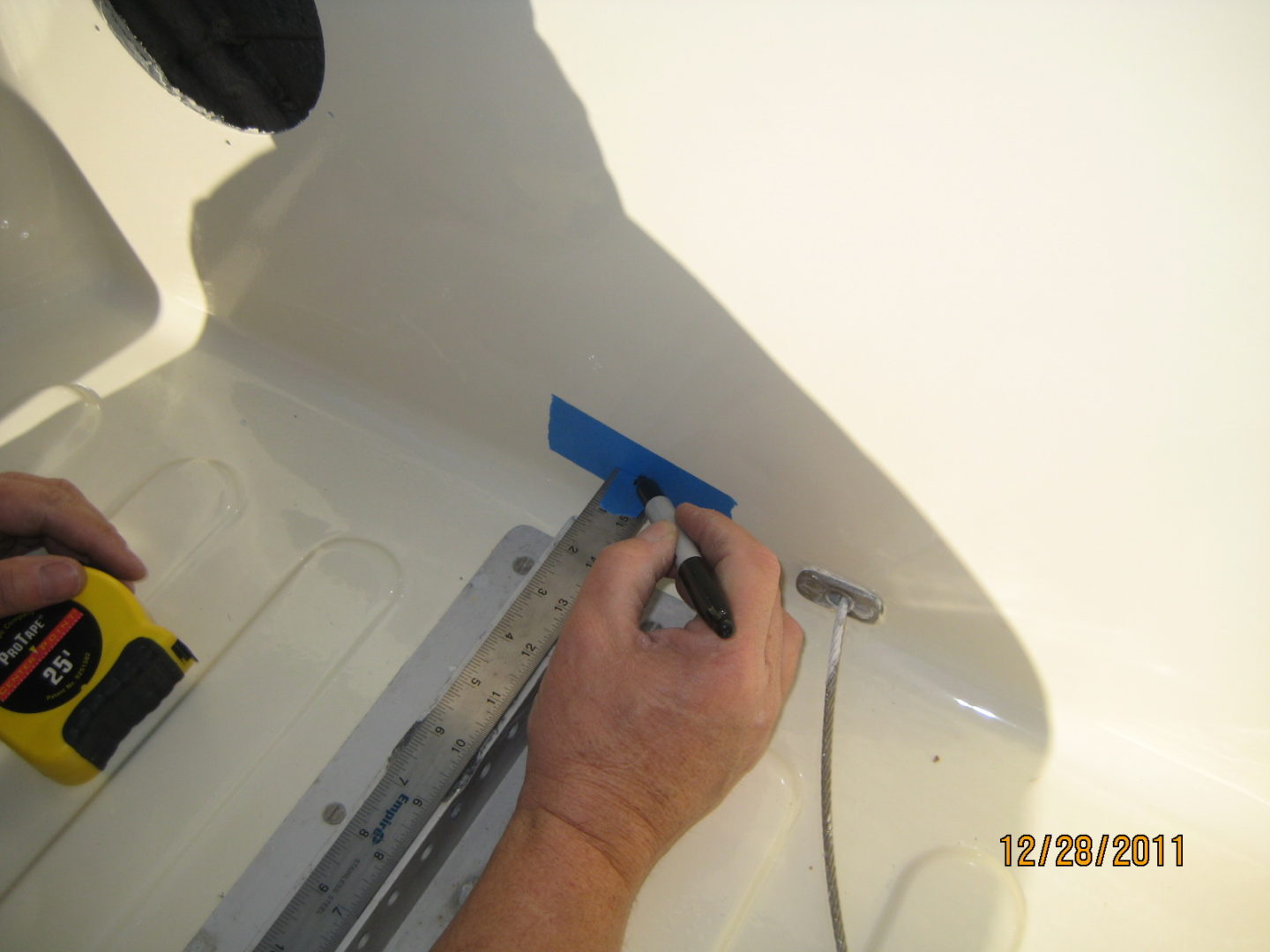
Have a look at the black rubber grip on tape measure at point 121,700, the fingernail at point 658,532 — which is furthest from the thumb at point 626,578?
the black rubber grip on tape measure at point 121,700

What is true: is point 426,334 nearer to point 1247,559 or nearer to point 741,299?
point 741,299

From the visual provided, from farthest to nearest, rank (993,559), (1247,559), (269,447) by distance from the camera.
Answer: (269,447), (993,559), (1247,559)

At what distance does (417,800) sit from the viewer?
69 cm

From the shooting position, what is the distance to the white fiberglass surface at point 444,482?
660mm

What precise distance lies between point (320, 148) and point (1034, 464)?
28.3 inches

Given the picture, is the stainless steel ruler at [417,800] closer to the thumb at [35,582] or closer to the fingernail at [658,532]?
the fingernail at [658,532]

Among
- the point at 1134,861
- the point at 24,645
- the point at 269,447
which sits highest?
the point at 1134,861

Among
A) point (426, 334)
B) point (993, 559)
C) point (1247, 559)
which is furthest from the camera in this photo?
point (426, 334)

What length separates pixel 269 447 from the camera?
96cm

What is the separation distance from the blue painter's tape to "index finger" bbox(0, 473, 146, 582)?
18.7 inches

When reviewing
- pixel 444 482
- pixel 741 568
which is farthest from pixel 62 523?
pixel 741 568

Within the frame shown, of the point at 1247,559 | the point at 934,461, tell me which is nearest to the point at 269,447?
the point at 934,461
